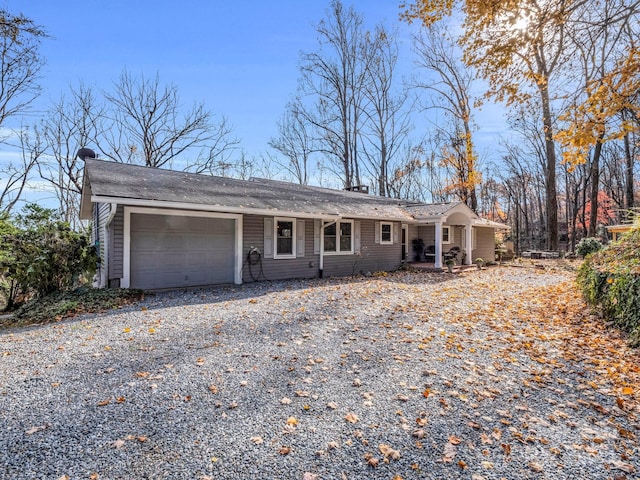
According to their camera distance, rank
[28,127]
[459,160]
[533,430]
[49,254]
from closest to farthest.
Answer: [533,430], [49,254], [28,127], [459,160]

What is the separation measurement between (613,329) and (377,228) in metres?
8.50

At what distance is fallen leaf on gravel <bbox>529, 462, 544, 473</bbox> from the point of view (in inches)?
93.0

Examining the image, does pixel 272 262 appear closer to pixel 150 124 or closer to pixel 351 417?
pixel 351 417

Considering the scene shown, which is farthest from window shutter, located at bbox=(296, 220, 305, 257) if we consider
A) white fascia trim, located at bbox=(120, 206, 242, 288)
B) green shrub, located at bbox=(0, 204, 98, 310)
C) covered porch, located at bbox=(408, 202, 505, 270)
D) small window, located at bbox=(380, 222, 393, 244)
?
covered porch, located at bbox=(408, 202, 505, 270)

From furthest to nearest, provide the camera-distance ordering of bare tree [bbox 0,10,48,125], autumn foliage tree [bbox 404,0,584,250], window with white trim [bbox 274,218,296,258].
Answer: bare tree [bbox 0,10,48,125], window with white trim [bbox 274,218,296,258], autumn foliage tree [bbox 404,0,584,250]

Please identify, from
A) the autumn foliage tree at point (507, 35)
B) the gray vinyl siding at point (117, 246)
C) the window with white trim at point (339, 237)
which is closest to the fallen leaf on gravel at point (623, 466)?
the autumn foliage tree at point (507, 35)

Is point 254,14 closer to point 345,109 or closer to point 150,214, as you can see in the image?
point 150,214

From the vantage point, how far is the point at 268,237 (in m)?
10.4

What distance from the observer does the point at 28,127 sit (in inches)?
742

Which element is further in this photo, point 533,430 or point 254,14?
point 254,14

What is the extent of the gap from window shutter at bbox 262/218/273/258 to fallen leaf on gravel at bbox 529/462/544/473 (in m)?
8.64

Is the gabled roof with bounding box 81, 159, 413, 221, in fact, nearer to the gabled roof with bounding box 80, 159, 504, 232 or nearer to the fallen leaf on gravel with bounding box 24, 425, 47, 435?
the gabled roof with bounding box 80, 159, 504, 232

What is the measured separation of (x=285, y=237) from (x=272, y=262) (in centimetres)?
93

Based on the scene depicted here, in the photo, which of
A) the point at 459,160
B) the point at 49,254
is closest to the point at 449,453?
the point at 49,254
